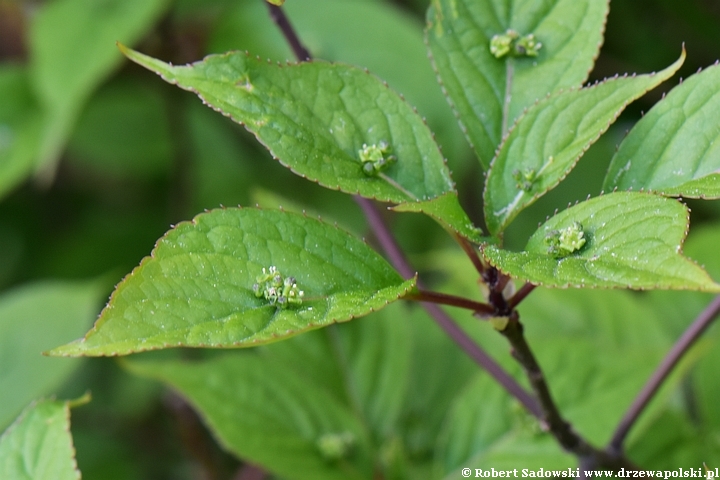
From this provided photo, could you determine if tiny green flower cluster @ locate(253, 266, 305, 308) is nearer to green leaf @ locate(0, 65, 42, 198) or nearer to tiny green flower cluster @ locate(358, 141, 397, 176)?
tiny green flower cluster @ locate(358, 141, 397, 176)

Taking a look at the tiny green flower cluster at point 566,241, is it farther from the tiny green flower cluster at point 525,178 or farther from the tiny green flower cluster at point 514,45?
the tiny green flower cluster at point 514,45

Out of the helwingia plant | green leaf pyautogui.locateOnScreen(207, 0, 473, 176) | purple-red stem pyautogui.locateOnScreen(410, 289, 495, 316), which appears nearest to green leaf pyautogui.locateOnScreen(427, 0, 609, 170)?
the helwingia plant

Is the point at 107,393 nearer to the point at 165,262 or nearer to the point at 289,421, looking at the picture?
the point at 289,421

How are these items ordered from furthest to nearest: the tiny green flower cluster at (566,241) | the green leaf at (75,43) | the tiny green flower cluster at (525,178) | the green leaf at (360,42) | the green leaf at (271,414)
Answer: the green leaf at (360,42) < the green leaf at (75,43) < the green leaf at (271,414) < the tiny green flower cluster at (525,178) < the tiny green flower cluster at (566,241)

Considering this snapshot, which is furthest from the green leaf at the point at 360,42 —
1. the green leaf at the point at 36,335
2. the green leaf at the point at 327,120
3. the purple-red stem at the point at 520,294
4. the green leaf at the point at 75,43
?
the purple-red stem at the point at 520,294

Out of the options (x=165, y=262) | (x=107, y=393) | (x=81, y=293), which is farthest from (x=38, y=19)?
(x=165, y=262)

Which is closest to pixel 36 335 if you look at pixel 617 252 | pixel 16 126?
pixel 16 126
